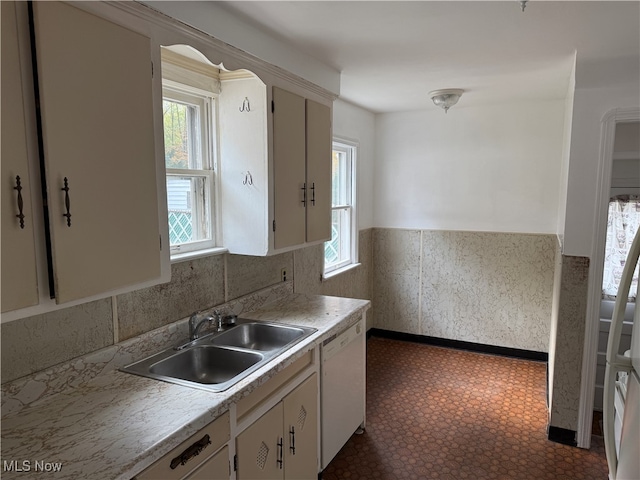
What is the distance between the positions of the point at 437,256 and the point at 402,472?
236 cm

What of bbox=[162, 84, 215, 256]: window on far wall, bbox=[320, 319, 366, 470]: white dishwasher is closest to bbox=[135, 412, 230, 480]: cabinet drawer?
bbox=[320, 319, 366, 470]: white dishwasher

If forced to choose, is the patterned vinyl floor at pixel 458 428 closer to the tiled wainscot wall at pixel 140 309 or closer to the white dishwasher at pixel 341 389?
the white dishwasher at pixel 341 389

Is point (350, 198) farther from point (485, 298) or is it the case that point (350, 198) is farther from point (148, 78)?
point (148, 78)

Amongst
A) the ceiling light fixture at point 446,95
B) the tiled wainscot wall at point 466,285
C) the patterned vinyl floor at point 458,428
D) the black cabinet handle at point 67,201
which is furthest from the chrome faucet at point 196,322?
the tiled wainscot wall at point 466,285

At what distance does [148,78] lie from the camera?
1541mm

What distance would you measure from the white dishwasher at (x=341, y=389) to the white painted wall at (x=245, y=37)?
1.54m

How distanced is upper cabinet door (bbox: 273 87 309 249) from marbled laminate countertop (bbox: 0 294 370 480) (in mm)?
898

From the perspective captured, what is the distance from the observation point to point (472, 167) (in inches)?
165

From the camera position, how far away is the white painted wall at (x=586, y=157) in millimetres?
2582

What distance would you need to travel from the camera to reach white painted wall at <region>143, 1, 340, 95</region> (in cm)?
170

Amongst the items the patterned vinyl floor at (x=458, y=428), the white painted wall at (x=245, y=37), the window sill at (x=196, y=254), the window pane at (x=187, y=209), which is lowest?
the patterned vinyl floor at (x=458, y=428)

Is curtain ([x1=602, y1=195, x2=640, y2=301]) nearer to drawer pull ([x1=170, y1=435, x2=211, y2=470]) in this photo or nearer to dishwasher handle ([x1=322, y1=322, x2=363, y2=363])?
dishwasher handle ([x1=322, y1=322, x2=363, y2=363])

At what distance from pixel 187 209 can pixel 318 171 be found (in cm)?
90

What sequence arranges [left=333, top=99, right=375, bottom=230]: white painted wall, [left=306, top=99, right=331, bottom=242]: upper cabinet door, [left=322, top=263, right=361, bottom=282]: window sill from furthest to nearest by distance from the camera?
1. [left=333, top=99, right=375, bottom=230]: white painted wall
2. [left=322, top=263, right=361, bottom=282]: window sill
3. [left=306, top=99, right=331, bottom=242]: upper cabinet door
